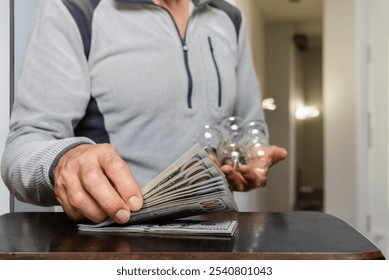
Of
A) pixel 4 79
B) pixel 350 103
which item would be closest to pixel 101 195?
pixel 4 79

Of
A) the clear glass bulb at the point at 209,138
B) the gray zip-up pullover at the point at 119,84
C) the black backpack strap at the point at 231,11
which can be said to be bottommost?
the clear glass bulb at the point at 209,138

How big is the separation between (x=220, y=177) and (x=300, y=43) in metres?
7.23

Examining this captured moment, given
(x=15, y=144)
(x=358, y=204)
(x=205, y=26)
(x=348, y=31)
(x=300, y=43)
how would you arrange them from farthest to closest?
(x=300, y=43) → (x=348, y=31) → (x=358, y=204) → (x=205, y=26) → (x=15, y=144)

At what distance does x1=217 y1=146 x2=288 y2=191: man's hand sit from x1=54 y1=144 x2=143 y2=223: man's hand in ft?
1.17

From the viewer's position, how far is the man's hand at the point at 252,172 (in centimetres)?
85

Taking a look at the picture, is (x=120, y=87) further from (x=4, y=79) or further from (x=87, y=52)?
(x=4, y=79)

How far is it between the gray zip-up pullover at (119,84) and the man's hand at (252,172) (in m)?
0.11

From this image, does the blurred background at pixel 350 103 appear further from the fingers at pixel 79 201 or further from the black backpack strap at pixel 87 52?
the fingers at pixel 79 201

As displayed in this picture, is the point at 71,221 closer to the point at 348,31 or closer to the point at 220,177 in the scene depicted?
the point at 220,177

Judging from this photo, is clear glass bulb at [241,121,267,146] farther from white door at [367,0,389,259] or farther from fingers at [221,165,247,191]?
white door at [367,0,389,259]

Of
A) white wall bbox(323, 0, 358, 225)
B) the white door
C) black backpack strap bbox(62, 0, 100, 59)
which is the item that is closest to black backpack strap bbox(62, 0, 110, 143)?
black backpack strap bbox(62, 0, 100, 59)

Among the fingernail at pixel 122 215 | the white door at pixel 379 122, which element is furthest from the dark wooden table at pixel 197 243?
the white door at pixel 379 122
